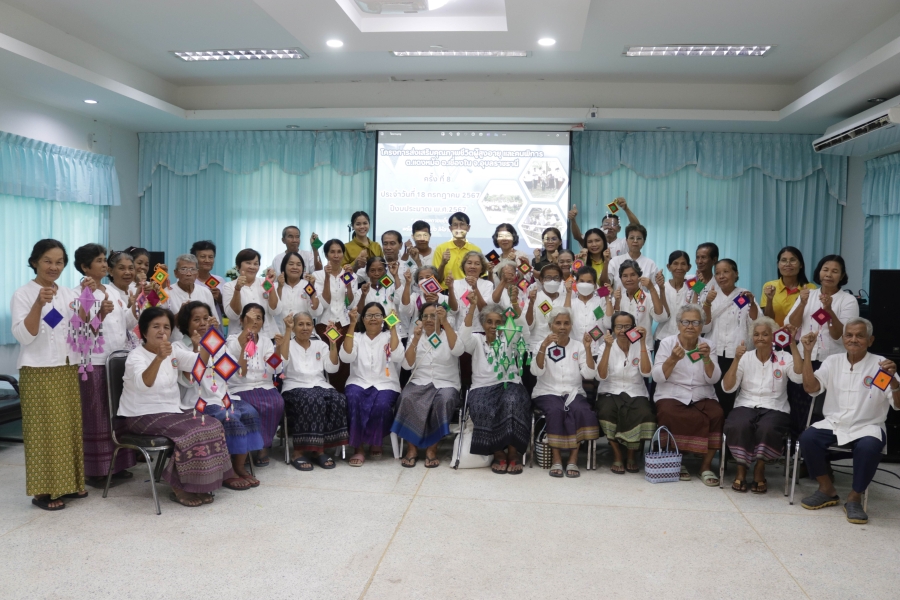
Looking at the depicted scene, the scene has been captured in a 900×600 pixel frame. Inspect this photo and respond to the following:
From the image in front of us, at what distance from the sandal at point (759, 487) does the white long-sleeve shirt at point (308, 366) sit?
2855 mm

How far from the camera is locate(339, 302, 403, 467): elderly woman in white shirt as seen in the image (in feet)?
15.4

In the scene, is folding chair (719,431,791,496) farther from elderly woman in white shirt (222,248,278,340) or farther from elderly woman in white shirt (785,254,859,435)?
elderly woman in white shirt (222,248,278,340)

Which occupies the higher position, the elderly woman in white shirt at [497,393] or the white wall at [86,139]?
the white wall at [86,139]

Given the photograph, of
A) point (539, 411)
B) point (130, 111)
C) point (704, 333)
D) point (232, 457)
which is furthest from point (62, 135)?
point (704, 333)

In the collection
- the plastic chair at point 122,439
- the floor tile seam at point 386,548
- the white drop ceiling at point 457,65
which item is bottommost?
the floor tile seam at point 386,548

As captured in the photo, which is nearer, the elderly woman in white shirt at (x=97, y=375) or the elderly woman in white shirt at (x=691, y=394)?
the elderly woman in white shirt at (x=97, y=375)

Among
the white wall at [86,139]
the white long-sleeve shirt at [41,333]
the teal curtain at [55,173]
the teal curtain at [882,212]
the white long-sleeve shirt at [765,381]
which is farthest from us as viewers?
the teal curtain at [882,212]

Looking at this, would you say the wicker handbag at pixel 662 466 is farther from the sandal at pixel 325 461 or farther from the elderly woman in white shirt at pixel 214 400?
the elderly woman in white shirt at pixel 214 400

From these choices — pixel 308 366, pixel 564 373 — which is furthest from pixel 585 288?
pixel 308 366

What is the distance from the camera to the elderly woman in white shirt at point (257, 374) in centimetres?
440

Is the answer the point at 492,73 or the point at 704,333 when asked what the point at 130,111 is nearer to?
the point at 492,73

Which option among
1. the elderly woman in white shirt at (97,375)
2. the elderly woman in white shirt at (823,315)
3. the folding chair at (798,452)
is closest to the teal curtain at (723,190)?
the elderly woman in white shirt at (823,315)

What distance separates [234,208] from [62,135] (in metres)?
1.93

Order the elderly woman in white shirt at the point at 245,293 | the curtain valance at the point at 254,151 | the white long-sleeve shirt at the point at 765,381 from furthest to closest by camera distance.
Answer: the curtain valance at the point at 254,151
the elderly woman in white shirt at the point at 245,293
the white long-sleeve shirt at the point at 765,381
